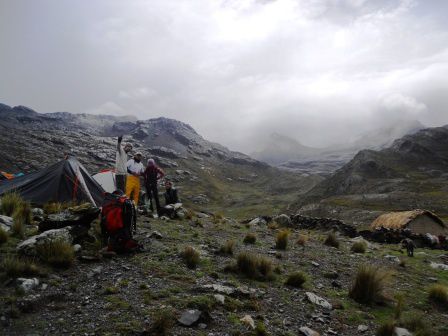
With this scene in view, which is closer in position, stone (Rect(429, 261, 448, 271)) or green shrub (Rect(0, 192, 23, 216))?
green shrub (Rect(0, 192, 23, 216))

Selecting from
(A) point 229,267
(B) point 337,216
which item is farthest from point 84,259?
(B) point 337,216

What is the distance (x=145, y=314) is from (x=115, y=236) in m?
4.13

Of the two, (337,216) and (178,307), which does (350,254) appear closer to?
(178,307)

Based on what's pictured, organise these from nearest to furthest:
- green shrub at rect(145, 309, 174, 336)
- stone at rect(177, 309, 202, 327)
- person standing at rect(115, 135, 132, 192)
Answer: green shrub at rect(145, 309, 174, 336) → stone at rect(177, 309, 202, 327) → person standing at rect(115, 135, 132, 192)

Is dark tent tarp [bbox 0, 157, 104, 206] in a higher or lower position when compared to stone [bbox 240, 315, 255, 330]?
higher

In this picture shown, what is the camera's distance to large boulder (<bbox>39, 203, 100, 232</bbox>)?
36.4ft

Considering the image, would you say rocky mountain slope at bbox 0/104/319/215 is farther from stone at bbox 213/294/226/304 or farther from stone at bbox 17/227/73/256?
stone at bbox 213/294/226/304

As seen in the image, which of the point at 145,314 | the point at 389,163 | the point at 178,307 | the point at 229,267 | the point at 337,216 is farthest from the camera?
the point at 389,163

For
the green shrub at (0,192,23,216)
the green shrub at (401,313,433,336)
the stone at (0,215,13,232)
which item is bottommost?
the green shrub at (401,313,433,336)


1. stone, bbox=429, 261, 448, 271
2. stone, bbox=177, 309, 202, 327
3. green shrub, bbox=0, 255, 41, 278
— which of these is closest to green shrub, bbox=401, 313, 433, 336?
stone, bbox=177, 309, 202, 327

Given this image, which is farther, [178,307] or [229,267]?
[229,267]

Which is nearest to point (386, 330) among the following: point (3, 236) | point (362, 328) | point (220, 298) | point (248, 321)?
point (362, 328)

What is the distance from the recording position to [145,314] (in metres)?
7.55

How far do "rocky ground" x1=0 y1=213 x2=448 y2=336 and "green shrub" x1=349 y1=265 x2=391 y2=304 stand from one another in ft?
0.91
